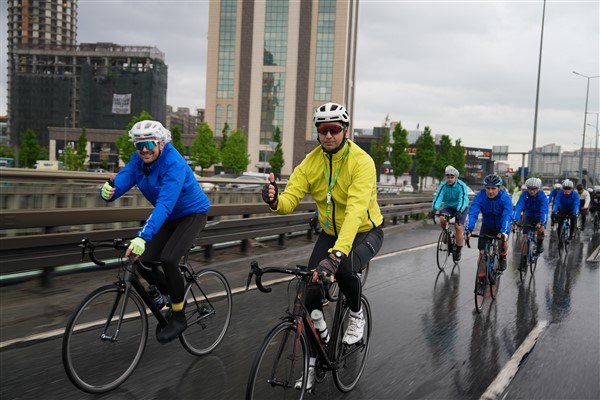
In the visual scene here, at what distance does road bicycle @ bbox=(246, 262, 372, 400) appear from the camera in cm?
327

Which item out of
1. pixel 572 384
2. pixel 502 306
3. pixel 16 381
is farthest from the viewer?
pixel 502 306

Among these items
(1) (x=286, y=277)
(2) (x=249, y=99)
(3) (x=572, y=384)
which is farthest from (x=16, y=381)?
(2) (x=249, y=99)

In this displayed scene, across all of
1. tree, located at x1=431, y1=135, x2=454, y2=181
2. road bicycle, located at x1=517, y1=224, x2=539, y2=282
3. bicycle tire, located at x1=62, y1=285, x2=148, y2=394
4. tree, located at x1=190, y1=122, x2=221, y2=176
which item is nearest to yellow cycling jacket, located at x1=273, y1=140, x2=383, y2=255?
bicycle tire, located at x1=62, y1=285, x2=148, y2=394

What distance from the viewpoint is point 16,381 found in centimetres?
402

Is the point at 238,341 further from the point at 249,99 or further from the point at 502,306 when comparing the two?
the point at 249,99

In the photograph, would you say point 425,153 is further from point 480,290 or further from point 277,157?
point 480,290

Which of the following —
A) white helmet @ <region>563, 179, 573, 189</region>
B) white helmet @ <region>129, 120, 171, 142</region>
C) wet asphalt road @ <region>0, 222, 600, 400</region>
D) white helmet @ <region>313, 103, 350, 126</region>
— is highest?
white helmet @ <region>313, 103, 350, 126</region>

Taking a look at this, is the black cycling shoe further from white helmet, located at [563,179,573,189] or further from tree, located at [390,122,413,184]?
tree, located at [390,122,413,184]

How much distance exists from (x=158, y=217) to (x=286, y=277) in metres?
4.74

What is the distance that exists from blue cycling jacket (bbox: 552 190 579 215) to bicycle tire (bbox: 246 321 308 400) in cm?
1325

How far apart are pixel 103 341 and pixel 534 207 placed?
919 centimetres

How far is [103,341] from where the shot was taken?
420cm

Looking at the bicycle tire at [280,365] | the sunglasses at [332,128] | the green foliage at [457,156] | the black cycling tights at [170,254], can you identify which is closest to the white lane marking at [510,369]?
the bicycle tire at [280,365]

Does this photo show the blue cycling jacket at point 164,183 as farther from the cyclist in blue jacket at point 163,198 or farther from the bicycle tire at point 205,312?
the bicycle tire at point 205,312
